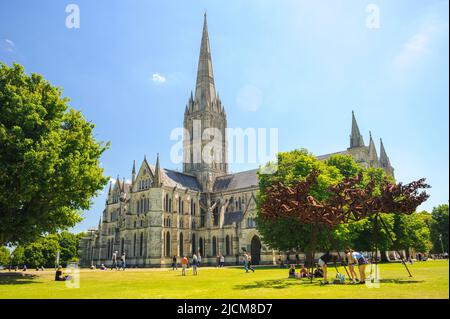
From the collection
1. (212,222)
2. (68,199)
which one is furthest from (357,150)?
(68,199)

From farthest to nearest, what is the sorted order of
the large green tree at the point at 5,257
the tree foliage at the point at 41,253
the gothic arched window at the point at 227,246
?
the large green tree at the point at 5,257, the tree foliage at the point at 41,253, the gothic arched window at the point at 227,246

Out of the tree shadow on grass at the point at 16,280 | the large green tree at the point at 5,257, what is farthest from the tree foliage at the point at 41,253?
the tree shadow on grass at the point at 16,280

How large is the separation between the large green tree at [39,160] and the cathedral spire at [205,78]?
186ft

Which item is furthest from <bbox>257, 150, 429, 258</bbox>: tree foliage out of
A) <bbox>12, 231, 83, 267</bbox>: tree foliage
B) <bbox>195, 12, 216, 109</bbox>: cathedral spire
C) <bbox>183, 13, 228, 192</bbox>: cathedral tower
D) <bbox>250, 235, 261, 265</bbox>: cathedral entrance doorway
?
<bbox>12, 231, 83, 267</bbox>: tree foliage

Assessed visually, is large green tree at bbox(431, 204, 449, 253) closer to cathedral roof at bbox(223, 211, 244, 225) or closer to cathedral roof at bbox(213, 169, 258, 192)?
cathedral roof at bbox(213, 169, 258, 192)

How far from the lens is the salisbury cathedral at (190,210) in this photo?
205 ft

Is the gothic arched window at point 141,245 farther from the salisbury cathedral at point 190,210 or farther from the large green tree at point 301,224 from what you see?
the large green tree at point 301,224

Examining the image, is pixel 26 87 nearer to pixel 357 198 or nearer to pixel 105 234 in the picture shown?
pixel 357 198

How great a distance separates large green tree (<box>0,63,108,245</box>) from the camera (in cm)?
2266

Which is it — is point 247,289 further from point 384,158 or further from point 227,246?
point 384,158

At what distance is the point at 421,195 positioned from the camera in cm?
1998

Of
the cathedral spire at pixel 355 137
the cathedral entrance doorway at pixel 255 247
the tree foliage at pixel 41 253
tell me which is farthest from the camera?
the tree foliage at pixel 41 253

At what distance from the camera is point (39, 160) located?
2236 centimetres

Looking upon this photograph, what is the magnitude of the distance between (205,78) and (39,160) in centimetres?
6671
